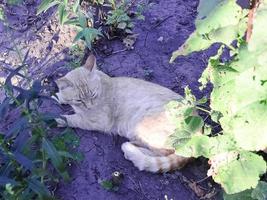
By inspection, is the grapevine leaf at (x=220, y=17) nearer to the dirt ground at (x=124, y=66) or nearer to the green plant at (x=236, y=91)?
the green plant at (x=236, y=91)

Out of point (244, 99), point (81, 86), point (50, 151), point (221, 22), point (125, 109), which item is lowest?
point (125, 109)

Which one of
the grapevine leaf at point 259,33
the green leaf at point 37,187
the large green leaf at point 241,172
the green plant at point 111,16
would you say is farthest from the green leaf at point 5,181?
the green plant at point 111,16

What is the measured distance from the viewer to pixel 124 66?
3.83 meters

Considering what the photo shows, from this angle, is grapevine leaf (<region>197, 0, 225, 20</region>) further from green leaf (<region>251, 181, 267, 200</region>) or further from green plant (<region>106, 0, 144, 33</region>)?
green plant (<region>106, 0, 144, 33</region>)

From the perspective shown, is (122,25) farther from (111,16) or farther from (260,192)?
(260,192)

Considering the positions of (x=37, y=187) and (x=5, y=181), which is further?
(x=37, y=187)

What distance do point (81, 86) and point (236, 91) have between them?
1.97 meters

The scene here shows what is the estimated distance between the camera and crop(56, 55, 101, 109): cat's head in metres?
3.35

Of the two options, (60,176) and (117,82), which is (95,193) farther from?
(117,82)

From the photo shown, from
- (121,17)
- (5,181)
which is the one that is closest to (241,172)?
(5,181)

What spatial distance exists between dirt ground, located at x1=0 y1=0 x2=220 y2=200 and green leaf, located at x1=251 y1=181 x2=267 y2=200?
72 centimetres

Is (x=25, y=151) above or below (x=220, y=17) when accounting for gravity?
below

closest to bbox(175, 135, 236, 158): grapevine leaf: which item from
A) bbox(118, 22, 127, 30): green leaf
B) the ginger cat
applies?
the ginger cat

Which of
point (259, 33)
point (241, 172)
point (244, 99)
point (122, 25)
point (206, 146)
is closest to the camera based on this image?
point (259, 33)
